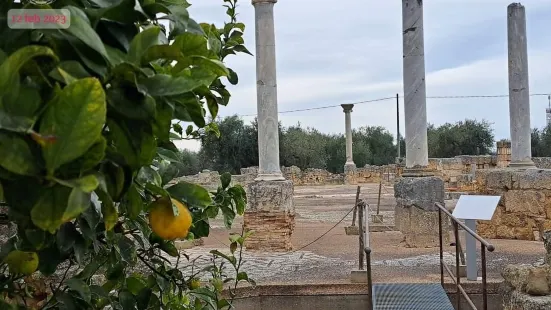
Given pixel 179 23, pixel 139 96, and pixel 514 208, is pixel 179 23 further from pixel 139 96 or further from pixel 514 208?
pixel 514 208

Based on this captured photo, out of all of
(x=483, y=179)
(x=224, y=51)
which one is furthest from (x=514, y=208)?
(x=224, y=51)

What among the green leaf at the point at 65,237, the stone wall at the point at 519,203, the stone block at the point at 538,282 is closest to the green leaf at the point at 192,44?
the green leaf at the point at 65,237

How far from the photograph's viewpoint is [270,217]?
8148mm

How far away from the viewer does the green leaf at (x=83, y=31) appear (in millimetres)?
561

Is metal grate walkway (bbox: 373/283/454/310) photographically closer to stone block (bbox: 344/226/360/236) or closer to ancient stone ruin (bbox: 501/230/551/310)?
ancient stone ruin (bbox: 501/230/551/310)

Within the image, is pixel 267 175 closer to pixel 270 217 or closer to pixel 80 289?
pixel 270 217

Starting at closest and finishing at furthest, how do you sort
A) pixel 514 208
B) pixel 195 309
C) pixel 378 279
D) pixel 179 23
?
pixel 179 23 < pixel 195 309 < pixel 378 279 < pixel 514 208

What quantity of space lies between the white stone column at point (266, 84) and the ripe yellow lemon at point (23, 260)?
7429 mm

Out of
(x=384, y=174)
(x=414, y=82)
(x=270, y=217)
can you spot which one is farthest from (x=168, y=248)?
(x=384, y=174)

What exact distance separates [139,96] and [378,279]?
18.3ft

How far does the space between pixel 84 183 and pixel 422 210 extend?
771cm

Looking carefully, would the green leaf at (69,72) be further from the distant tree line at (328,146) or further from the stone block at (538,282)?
the distant tree line at (328,146)

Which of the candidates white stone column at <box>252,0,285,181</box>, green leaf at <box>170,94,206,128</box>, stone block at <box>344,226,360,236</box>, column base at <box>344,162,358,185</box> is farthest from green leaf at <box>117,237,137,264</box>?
column base at <box>344,162,358,185</box>

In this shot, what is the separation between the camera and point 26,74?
0.57m
